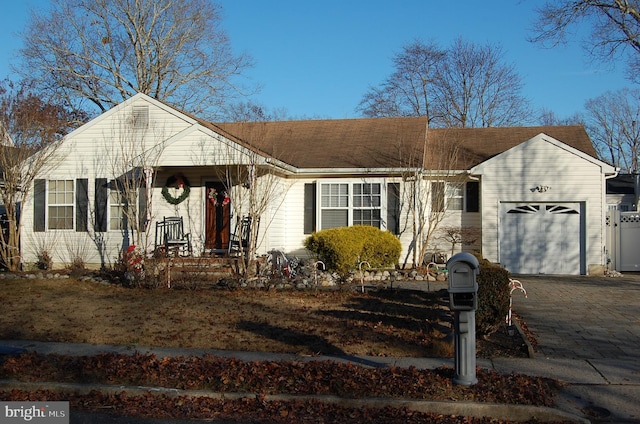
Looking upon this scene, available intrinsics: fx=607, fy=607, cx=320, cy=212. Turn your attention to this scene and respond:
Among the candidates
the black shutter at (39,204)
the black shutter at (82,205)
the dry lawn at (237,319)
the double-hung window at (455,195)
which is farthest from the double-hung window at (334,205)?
the black shutter at (39,204)

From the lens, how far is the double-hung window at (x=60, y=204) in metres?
17.9

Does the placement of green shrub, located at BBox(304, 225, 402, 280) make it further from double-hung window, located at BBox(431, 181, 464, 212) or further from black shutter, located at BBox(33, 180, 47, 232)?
black shutter, located at BBox(33, 180, 47, 232)

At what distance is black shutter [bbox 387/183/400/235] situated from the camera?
1781cm

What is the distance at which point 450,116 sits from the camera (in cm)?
3778

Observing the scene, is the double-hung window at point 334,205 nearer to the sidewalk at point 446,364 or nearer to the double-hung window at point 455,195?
the double-hung window at point 455,195

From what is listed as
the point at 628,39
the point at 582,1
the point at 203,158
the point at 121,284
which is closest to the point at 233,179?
the point at 203,158

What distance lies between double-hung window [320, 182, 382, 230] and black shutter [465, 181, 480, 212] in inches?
114

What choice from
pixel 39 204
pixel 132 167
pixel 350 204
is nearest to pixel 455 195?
pixel 350 204

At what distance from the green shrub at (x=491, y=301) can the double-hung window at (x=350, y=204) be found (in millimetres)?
8786

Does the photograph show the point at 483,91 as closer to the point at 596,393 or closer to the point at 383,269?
the point at 383,269

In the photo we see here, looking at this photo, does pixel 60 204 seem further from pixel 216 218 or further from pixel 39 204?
pixel 216 218

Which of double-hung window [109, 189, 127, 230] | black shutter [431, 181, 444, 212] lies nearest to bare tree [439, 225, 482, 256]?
black shutter [431, 181, 444, 212]

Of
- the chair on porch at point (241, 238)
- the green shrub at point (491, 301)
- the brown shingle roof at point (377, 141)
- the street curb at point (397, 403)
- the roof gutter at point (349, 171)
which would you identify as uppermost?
the brown shingle roof at point (377, 141)

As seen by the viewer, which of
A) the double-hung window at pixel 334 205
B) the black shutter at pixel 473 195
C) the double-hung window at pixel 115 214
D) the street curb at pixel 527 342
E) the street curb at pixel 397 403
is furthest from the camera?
the black shutter at pixel 473 195
